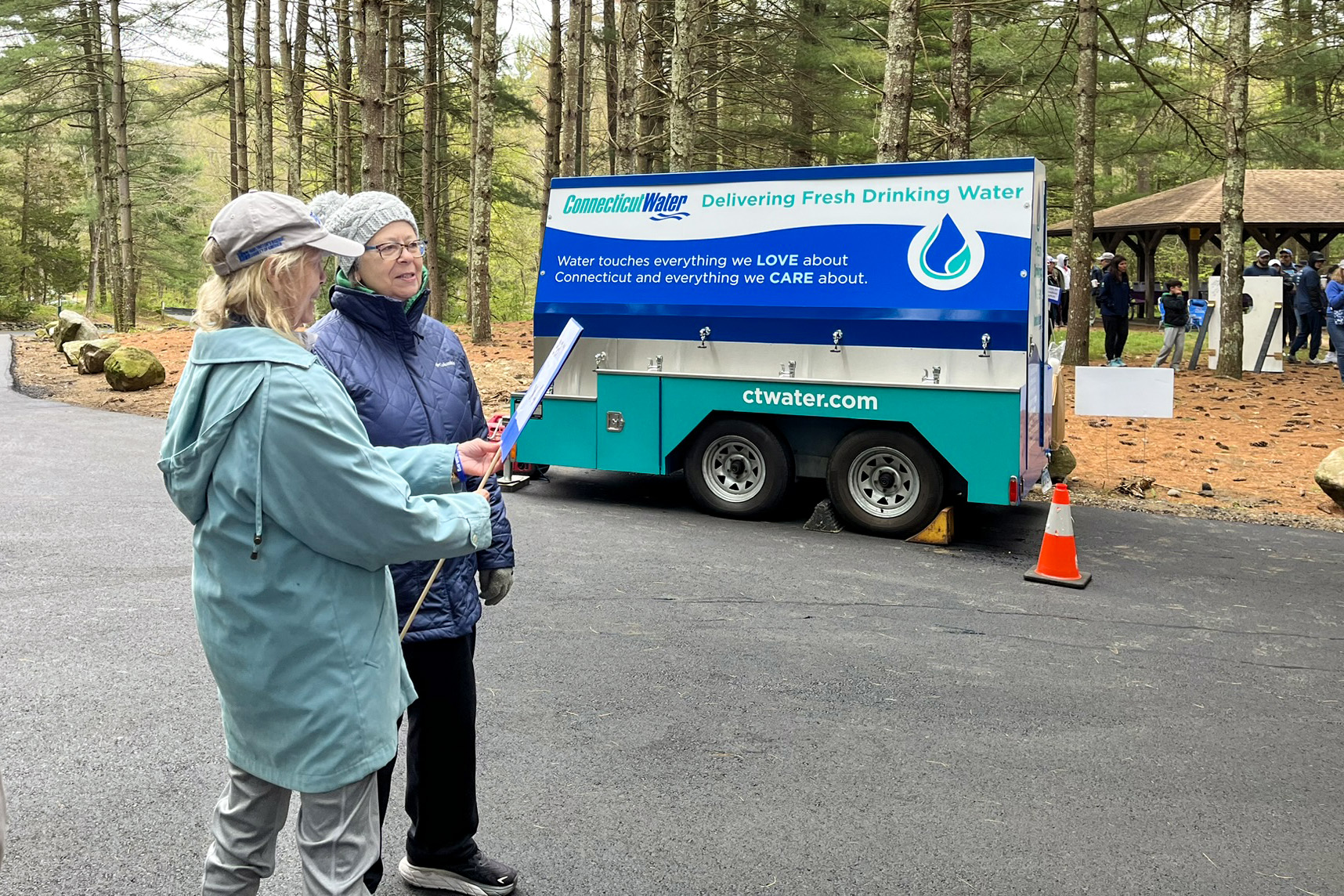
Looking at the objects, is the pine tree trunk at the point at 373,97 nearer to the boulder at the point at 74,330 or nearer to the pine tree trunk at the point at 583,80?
the pine tree trunk at the point at 583,80

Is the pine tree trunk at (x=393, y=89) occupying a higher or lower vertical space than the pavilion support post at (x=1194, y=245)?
higher

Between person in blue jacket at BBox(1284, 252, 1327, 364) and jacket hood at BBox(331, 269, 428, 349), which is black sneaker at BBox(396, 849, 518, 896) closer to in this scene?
jacket hood at BBox(331, 269, 428, 349)

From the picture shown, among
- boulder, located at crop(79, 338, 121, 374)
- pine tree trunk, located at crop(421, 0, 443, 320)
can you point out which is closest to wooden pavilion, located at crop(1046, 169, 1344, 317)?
pine tree trunk, located at crop(421, 0, 443, 320)

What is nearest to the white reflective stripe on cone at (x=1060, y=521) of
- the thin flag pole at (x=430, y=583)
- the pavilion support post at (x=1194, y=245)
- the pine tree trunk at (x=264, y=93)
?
the thin flag pole at (x=430, y=583)

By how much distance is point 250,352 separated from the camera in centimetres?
231

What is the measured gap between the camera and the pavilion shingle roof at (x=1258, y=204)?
27.5m

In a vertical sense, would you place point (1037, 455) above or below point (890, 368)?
below

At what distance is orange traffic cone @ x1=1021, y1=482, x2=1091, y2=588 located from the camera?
726 centimetres

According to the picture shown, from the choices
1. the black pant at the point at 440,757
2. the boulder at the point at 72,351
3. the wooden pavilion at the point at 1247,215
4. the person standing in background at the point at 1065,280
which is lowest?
the black pant at the point at 440,757

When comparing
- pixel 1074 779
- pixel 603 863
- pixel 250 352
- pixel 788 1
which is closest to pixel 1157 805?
pixel 1074 779

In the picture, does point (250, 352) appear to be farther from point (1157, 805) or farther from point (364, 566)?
point (1157, 805)

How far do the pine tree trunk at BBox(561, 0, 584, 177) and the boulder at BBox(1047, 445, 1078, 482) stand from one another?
57.9 feet

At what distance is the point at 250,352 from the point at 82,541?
654 centimetres

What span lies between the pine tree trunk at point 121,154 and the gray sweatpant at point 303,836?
33.6 metres
